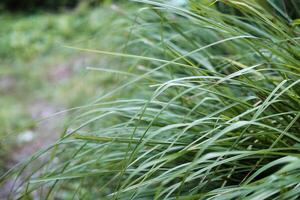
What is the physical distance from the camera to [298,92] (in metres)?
1.51

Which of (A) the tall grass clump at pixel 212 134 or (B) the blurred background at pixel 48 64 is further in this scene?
(B) the blurred background at pixel 48 64

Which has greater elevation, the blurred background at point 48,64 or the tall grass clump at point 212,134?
the tall grass clump at point 212,134

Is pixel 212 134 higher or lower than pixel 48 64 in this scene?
higher

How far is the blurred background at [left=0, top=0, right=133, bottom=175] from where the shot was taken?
3.08 m

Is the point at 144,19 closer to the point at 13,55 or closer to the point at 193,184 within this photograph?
the point at 193,184

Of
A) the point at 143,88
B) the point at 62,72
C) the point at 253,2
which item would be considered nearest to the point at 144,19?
the point at 143,88

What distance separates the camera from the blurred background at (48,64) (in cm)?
308

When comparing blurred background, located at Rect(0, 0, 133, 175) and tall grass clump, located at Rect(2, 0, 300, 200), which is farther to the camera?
blurred background, located at Rect(0, 0, 133, 175)

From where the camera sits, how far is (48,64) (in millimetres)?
4777

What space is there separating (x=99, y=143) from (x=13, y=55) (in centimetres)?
380

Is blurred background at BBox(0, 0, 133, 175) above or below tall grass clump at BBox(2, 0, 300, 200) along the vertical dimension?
below

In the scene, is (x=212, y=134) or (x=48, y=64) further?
(x=48, y=64)

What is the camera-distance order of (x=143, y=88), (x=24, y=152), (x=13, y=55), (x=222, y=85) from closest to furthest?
(x=222, y=85) → (x=143, y=88) → (x=24, y=152) → (x=13, y=55)

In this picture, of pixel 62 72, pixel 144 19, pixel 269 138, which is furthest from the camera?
pixel 62 72
